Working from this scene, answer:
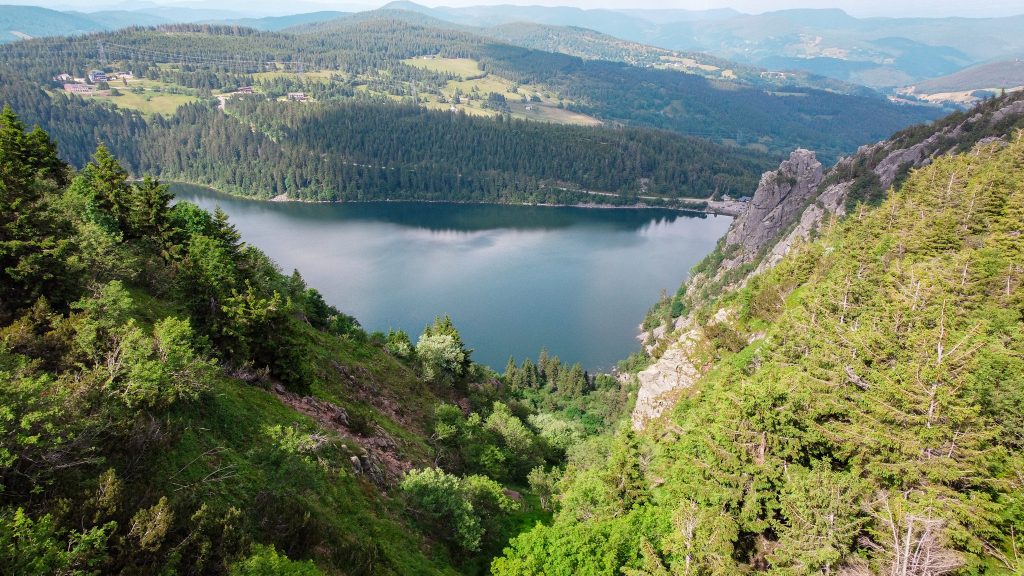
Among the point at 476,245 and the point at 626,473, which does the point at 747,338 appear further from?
the point at 476,245

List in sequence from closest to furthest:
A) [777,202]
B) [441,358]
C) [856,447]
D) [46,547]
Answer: [46,547], [856,447], [441,358], [777,202]

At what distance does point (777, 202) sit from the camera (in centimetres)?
13575

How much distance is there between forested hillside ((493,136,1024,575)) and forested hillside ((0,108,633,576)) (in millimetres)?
6541

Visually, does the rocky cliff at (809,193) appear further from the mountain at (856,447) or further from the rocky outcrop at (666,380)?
the mountain at (856,447)

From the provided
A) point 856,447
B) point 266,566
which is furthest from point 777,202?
point 266,566

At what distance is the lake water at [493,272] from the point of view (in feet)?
358

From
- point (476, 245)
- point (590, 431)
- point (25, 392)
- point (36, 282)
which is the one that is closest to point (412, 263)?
point (476, 245)

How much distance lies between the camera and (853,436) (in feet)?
72.8

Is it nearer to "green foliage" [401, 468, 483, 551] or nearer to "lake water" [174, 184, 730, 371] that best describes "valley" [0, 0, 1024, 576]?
"green foliage" [401, 468, 483, 551]

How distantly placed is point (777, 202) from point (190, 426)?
146 meters

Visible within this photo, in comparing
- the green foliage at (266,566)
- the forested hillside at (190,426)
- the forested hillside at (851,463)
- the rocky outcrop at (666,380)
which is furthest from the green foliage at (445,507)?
the rocky outcrop at (666,380)

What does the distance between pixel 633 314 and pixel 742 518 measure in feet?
339

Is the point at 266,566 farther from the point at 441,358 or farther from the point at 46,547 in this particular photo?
the point at 441,358

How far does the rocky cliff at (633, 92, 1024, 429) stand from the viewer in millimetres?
95625
